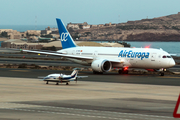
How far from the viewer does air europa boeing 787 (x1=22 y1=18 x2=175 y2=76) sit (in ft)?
173

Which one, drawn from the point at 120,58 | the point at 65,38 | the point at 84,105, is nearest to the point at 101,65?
the point at 120,58

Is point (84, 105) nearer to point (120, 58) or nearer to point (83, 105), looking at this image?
point (83, 105)

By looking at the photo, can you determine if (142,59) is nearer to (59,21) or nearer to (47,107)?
(59,21)

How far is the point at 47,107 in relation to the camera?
23203mm

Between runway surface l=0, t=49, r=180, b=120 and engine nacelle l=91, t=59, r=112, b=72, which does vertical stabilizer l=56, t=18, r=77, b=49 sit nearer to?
engine nacelle l=91, t=59, r=112, b=72

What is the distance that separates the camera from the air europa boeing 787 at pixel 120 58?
52.8 m

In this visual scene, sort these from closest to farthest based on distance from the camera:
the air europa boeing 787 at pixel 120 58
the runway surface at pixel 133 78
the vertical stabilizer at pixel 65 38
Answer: the runway surface at pixel 133 78 < the air europa boeing 787 at pixel 120 58 < the vertical stabilizer at pixel 65 38

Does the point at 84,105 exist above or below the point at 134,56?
below

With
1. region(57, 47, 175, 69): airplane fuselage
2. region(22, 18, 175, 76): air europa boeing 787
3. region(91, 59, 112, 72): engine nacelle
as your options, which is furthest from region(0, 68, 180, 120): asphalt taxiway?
region(91, 59, 112, 72): engine nacelle

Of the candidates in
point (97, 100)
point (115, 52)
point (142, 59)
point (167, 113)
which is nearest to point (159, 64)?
point (142, 59)

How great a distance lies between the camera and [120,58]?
56.1 m

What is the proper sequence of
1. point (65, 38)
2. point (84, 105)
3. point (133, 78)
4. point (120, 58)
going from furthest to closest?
point (65, 38) < point (120, 58) < point (133, 78) < point (84, 105)

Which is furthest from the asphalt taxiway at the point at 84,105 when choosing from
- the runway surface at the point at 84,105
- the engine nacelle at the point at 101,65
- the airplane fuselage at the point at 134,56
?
the engine nacelle at the point at 101,65

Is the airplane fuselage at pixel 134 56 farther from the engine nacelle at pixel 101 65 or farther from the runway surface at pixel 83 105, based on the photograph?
the runway surface at pixel 83 105
